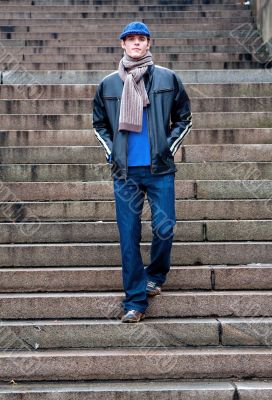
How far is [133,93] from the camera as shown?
13.1 feet

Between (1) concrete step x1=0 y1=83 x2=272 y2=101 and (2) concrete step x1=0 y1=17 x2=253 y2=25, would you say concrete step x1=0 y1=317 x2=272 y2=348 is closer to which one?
(1) concrete step x1=0 y1=83 x2=272 y2=101

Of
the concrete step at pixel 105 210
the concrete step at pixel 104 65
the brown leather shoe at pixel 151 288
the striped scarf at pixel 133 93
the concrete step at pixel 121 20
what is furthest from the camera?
the concrete step at pixel 121 20

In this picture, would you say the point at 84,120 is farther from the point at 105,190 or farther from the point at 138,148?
the point at 138,148

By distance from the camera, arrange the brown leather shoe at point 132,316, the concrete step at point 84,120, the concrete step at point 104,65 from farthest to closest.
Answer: the concrete step at point 104,65 → the concrete step at point 84,120 → the brown leather shoe at point 132,316

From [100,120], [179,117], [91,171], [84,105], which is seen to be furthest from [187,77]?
Answer: [100,120]

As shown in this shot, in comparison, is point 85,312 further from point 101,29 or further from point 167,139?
point 101,29

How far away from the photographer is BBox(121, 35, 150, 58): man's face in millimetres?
4043

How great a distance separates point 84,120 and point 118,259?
101 inches

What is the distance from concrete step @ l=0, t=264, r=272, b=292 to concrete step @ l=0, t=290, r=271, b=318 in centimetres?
22

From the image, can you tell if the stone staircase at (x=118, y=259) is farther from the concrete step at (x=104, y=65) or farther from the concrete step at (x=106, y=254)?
the concrete step at (x=104, y=65)

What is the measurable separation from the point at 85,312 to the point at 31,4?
1028 centimetres

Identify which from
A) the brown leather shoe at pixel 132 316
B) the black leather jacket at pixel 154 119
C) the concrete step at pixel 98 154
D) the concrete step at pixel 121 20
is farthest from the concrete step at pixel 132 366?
the concrete step at pixel 121 20

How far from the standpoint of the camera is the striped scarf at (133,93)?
3955 mm

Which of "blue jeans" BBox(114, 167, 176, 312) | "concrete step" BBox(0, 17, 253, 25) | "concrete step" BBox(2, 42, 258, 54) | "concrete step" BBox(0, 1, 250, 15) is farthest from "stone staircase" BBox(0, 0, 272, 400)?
"concrete step" BBox(0, 1, 250, 15)
